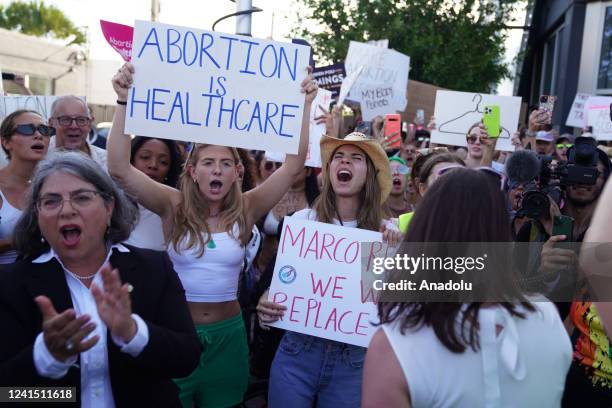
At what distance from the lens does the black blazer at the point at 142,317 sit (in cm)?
193

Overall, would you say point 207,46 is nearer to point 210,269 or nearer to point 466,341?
point 210,269

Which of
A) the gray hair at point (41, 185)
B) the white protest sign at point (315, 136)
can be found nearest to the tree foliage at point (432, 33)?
the white protest sign at point (315, 136)

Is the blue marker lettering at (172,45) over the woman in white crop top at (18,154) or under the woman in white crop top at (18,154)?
over

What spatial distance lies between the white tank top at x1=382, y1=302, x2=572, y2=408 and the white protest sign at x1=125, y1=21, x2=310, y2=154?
1759 millimetres

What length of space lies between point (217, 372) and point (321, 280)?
0.67 meters

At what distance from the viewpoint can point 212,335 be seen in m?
2.96

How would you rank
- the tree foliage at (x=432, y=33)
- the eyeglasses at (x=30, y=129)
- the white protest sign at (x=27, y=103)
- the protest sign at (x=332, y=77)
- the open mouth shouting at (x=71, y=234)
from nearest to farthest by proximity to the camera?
the open mouth shouting at (x=71, y=234)
the eyeglasses at (x=30, y=129)
the white protest sign at (x=27, y=103)
the protest sign at (x=332, y=77)
the tree foliage at (x=432, y=33)

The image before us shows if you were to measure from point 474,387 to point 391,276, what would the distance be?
383 mm

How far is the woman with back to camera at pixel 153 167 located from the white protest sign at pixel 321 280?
84 cm

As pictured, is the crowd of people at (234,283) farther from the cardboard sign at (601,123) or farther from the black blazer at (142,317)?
the cardboard sign at (601,123)

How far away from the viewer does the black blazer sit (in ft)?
6.33

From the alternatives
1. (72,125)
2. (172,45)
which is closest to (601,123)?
(172,45)

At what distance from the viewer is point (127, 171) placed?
299cm

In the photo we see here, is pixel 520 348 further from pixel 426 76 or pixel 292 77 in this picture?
pixel 426 76
